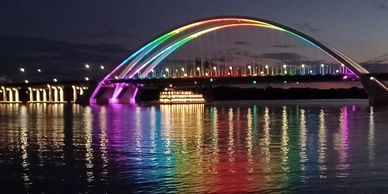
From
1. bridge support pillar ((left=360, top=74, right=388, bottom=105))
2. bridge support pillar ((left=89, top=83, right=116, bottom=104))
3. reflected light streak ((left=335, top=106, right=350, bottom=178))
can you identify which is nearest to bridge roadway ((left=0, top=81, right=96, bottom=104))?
bridge support pillar ((left=89, top=83, right=116, bottom=104))

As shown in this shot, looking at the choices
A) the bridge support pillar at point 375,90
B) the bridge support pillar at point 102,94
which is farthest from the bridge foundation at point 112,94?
the bridge support pillar at point 375,90

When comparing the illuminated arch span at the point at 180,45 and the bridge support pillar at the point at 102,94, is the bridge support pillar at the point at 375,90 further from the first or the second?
the bridge support pillar at the point at 102,94

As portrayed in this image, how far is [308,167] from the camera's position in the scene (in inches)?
725

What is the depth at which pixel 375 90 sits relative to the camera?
109 metres

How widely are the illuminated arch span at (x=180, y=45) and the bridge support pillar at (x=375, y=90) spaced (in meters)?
1.69

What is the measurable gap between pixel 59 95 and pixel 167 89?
147 ft

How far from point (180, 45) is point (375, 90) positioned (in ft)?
145

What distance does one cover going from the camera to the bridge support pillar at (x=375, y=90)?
356ft

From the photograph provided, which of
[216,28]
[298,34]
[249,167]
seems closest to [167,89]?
[216,28]

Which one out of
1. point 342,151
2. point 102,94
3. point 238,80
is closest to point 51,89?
point 102,94

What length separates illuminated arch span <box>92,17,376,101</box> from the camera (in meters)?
A: 112

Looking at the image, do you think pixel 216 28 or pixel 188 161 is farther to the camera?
pixel 216 28

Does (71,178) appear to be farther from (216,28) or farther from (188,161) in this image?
(216,28)

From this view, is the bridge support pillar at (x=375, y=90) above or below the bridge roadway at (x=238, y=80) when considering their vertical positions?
below
